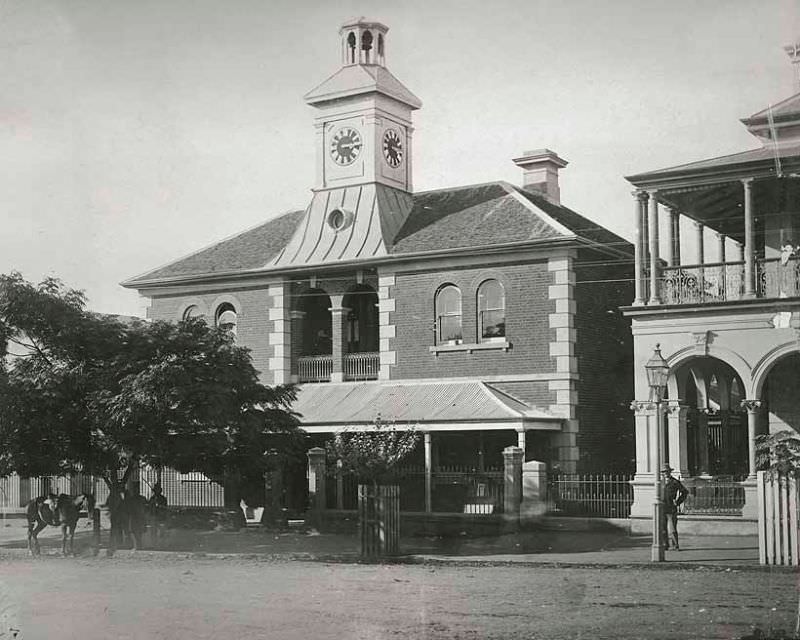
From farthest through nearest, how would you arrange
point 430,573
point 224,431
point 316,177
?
point 316,177, point 224,431, point 430,573

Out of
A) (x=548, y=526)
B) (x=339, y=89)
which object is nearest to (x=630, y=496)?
(x=548, y=526)

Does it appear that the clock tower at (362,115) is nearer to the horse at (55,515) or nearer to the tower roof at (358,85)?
the tower roof at (358,85)

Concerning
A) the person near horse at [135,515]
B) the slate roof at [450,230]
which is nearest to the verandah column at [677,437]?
the slate roof at [450,230]

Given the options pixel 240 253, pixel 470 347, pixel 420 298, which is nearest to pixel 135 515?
pixel 470 347

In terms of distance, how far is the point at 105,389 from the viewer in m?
21.1

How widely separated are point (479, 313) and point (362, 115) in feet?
20.3

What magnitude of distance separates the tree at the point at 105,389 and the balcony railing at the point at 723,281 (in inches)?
345

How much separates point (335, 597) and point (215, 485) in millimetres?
14946

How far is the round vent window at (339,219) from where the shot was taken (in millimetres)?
29203

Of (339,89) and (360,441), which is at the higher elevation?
(339,89)

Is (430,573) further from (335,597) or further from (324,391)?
(324,391)

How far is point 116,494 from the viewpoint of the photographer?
2252cm

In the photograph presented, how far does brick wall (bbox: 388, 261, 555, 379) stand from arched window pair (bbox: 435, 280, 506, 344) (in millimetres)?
140

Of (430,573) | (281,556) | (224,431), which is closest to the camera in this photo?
(430,573)
